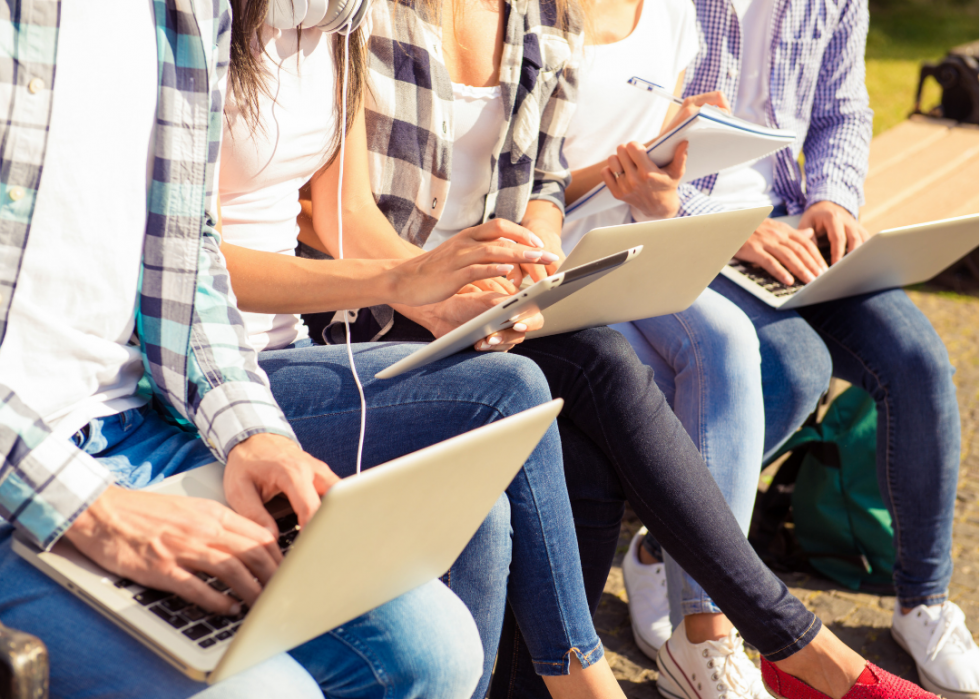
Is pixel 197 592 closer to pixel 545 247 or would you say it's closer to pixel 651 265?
pixel 651 265

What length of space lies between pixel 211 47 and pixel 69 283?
378 millimetres

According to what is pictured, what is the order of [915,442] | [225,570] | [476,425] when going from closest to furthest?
[225,570] → [476,425] → [915,442]

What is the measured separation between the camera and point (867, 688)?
61.9 inches

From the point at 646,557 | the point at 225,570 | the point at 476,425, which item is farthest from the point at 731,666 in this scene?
the point at 225,570

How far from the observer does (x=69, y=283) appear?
1.11 metres

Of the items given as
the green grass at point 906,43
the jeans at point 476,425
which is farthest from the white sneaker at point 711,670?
the green grass at point 906,43

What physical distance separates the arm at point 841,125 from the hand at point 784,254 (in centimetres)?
21

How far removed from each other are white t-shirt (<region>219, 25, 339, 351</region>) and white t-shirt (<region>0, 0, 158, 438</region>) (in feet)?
1.06

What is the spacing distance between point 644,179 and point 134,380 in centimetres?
112

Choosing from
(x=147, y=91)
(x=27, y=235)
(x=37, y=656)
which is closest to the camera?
(x=37, y=656)

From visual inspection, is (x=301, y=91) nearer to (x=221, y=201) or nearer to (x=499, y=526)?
(x=221, y=201)

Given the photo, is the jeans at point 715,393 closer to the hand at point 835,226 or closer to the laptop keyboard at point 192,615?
the hand at point 835,226

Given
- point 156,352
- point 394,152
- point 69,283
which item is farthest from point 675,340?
point 69,283

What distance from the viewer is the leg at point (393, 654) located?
1097mm
